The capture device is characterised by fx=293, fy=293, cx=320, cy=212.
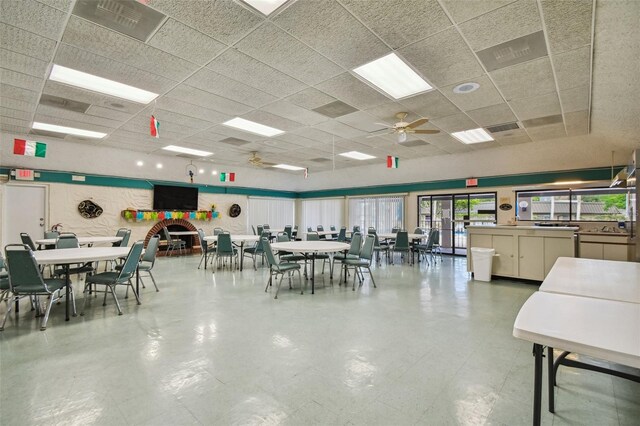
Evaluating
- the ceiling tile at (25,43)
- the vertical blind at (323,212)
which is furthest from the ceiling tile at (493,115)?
the vertical blind at (323,212)

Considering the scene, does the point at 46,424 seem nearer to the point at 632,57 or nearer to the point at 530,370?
the point at 530,370

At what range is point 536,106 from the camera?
534 centimetres

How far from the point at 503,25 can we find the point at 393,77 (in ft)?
4.97

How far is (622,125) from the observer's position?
5570mm

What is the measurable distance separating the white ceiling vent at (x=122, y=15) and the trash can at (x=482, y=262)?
6.28 metres

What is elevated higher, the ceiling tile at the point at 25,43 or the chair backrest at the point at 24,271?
the ceiling tile at the point at 25,43

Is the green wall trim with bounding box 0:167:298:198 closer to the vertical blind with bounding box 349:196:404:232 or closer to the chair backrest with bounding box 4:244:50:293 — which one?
the vertical blind with bounding box 349:196:404:232

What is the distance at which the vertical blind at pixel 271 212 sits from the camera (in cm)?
1240

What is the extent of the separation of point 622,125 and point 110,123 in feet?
34.0

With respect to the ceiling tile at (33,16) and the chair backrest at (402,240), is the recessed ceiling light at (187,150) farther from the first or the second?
the chair backrest at (402,240)

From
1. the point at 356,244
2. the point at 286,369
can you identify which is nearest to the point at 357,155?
the point at 356,244

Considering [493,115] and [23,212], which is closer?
[493,115]

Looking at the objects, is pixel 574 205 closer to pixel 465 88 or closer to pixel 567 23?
pixel 465 88

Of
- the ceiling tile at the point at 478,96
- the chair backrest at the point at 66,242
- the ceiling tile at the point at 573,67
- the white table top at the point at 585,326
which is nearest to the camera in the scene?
the white table top at the point at 585,326
